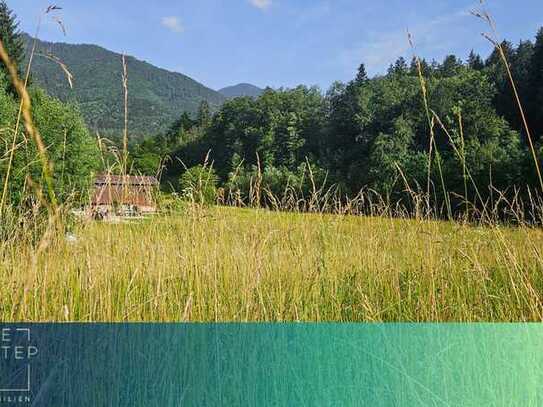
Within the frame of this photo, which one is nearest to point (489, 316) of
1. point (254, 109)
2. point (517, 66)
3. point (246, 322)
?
point (246, 322)

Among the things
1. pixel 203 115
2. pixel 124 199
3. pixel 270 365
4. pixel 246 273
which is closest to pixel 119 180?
pixel 124 199

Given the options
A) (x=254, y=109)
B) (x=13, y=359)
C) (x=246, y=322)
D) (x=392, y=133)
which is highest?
(x=254, y=109)

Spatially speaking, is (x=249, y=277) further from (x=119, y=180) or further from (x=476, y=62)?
(x=476, y=62)

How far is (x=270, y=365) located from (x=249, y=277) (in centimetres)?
66

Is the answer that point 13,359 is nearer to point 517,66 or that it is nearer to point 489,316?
point 489,316

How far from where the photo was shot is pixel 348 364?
1472mm

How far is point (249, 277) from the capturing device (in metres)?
2.15

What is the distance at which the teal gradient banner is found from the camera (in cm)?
140

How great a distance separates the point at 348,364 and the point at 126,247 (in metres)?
1.84

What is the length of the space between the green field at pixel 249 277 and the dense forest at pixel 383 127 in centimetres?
1511

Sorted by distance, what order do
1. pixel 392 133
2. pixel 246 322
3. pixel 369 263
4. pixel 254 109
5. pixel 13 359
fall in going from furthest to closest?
1. pixel 254 109
2. pixel 392 133
3. pixel 369 263
4. pixel 246 322
5. pixel 13 359

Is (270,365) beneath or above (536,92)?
beneath

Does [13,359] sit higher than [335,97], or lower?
lower

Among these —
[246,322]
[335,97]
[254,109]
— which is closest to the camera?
[246,322]
